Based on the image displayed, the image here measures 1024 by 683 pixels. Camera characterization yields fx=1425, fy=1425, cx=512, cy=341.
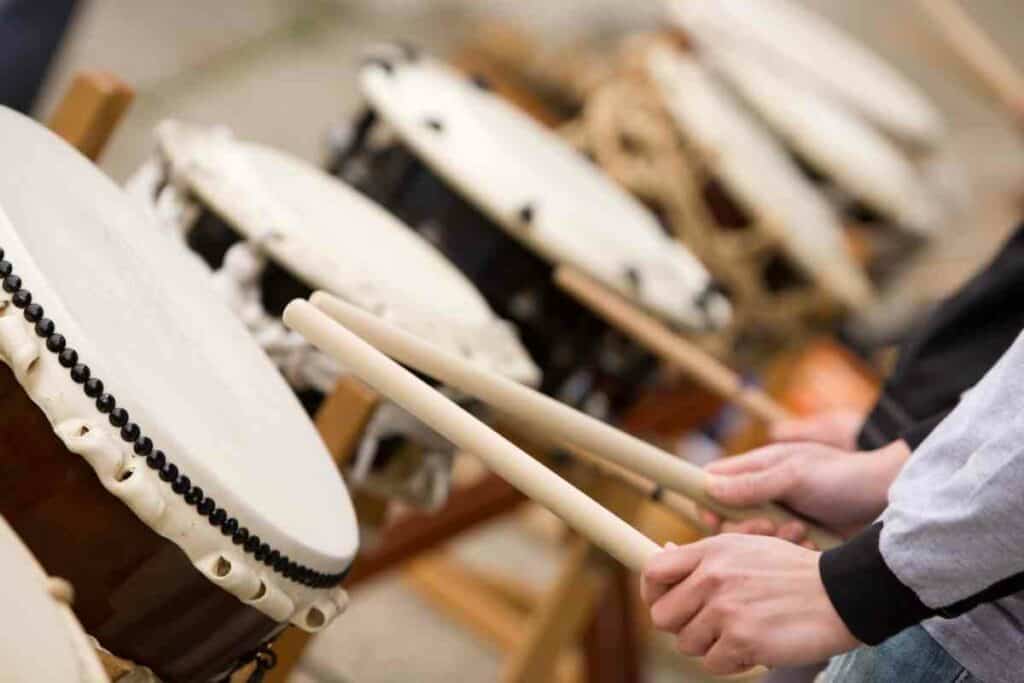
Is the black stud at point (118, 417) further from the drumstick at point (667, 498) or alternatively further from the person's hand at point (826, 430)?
the person's hand at point (826, 430)

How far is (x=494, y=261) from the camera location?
144cm

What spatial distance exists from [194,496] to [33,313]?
0.44ft

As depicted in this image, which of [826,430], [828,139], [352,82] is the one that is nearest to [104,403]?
[826,430]

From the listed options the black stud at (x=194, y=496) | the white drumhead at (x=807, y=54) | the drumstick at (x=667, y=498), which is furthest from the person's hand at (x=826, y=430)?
the white drumhead at (x=807, y=54)

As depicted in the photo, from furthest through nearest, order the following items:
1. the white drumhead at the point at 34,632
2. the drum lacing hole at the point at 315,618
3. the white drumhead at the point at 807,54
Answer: the white drumhead at the point at 807,54
the drum lacing hole at the point at 315,618
the white drumhead at the point at 34,632

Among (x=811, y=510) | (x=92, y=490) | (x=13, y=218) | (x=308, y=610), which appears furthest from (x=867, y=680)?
(x=13, y=218)

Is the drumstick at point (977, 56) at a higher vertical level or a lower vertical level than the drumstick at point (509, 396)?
higher

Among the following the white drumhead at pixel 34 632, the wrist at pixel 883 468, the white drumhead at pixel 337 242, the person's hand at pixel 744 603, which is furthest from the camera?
the white drumhead at pixel 337 242

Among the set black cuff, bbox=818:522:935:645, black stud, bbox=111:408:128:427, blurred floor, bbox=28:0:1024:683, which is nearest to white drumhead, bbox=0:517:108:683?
black stud, bbox=111:408:128:427

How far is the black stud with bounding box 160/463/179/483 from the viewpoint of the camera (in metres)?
0.79

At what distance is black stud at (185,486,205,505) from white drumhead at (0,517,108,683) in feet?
0.39

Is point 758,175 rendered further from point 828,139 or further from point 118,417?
point 118,417

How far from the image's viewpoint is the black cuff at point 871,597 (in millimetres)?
738

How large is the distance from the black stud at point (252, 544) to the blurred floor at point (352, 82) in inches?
41.4
